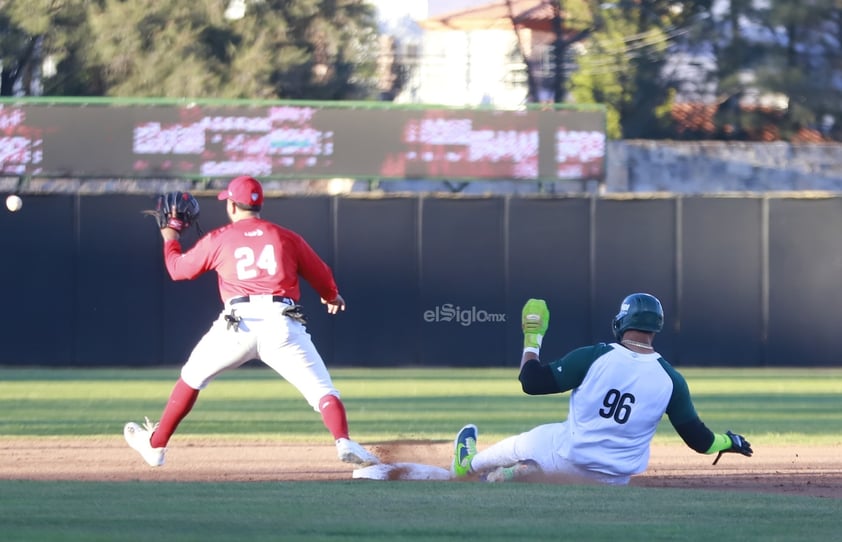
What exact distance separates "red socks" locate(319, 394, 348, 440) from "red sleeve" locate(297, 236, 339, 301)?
69 cm

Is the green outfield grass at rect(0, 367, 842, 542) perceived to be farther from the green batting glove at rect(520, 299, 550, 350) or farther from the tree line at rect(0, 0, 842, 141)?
the tree line at rect(0, 0, 842, 141)

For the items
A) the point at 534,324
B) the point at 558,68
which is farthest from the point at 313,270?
the point at 558,68

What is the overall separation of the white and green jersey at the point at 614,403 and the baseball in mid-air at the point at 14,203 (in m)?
13.5

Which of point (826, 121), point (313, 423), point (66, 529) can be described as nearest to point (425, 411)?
point (313, 423)

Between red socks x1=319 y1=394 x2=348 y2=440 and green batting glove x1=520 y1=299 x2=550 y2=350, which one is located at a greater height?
green batting glove x1=520 y1=299 x2=550 y2=350

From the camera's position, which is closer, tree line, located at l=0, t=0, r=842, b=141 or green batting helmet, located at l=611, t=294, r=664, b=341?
green batting helmet, located at l=611, t=294, r=664, b=341

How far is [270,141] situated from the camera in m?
20.2

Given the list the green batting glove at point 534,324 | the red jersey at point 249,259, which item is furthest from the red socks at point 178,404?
the green batting glove at point 534,324

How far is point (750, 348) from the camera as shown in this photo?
19.6 m

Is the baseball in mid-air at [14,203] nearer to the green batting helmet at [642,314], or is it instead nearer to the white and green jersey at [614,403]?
the white and green jersey at [614,403]

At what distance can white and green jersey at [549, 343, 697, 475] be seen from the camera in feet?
21.8

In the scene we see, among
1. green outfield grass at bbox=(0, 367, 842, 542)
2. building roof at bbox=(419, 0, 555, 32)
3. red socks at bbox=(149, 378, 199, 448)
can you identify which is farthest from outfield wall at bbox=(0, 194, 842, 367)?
building roof at bbox=(419, 0, 555, 32)

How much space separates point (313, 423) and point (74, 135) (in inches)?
389

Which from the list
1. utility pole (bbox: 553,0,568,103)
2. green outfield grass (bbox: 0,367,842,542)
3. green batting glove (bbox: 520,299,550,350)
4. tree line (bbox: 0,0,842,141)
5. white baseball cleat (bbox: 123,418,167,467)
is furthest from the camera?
utility pole (bbox: 553,0,568,103)
